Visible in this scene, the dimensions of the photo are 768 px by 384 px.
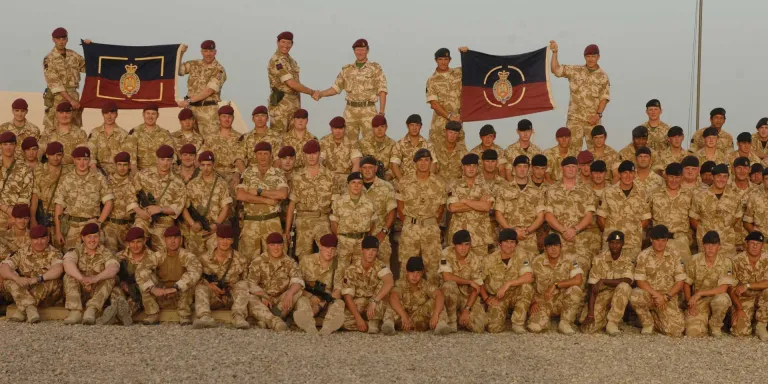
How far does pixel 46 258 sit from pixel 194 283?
6.94 ft

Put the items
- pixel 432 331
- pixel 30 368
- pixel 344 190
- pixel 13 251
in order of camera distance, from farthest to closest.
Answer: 1. pixel 344 190
2. pixel 13 251
3. pixel 432 331
4. pixel 30 368

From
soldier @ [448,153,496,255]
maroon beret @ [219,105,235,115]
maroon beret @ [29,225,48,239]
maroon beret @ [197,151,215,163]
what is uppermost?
maroon beret @ [219,105,235,115]

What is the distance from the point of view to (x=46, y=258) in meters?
11.5

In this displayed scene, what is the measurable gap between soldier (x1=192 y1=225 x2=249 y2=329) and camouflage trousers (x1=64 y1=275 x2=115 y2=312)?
1177 mm

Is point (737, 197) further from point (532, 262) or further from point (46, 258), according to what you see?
point (46, 258)

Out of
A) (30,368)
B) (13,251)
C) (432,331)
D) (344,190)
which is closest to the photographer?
(30,368)

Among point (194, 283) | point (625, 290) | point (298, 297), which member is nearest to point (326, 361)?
point (298, 297)

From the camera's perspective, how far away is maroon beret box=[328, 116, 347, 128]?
43.3 feet

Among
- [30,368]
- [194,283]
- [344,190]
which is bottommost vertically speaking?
[30,368]

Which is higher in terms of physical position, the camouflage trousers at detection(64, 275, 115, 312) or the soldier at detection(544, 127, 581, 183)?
the soldier at detection(544, 127, 581, 183)

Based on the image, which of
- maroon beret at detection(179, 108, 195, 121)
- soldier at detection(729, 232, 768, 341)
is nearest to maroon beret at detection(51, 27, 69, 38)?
maroon beret at detection(179, 108, 195, 121)

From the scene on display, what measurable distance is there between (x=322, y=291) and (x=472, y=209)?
2386mm

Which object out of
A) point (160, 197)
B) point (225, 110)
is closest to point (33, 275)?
point (160, 197)

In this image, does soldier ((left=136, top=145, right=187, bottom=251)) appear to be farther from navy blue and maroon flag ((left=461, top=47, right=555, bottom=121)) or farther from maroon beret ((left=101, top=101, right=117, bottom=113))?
navy blue and maroon flag ((left=461, top=47, right=555, bottom=121))
